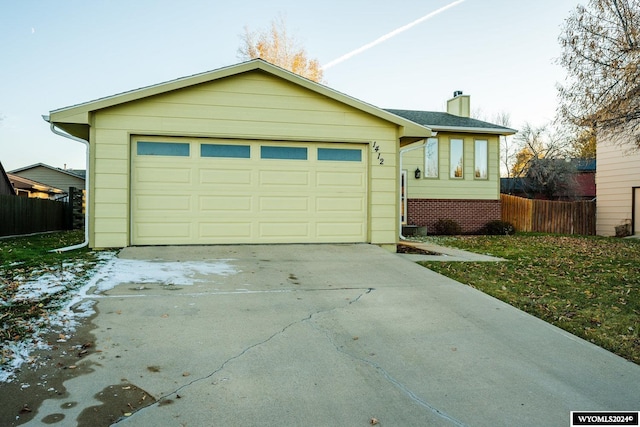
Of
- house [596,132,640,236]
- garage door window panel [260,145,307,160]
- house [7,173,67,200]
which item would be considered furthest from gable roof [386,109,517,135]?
house [7,173,67,200]

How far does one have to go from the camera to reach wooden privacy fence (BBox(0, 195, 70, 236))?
574 inches

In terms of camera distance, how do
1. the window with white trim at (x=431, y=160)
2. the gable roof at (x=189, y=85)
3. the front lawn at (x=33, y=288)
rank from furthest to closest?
the window with white trim at (x=431, y=160) → the gable roof at (x=189, y=85) → the front lawn at (x=33, y=288)

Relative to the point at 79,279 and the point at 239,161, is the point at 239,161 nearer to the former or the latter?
the point at 239,161

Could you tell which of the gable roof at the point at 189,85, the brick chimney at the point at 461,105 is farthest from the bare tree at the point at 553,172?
the gable roof at the point at 189,85

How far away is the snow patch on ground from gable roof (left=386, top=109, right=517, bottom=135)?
11723 mm

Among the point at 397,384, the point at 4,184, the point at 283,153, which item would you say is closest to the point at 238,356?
the point at 397,384

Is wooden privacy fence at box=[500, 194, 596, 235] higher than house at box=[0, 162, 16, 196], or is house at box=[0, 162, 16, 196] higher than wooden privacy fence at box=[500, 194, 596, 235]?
house at box=[0, 162, 16, 196]

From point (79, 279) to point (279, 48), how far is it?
23010mm

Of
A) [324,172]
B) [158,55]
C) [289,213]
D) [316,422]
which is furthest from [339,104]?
[158,55]

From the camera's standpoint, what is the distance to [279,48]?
87.3 ft

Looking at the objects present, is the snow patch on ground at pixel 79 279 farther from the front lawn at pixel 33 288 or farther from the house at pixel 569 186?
the house at pixel 569 186

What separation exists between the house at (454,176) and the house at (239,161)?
724cm

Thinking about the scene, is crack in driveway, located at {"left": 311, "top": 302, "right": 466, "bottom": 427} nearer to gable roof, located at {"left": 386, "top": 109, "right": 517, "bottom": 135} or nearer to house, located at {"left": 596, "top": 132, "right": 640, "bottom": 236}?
gable roof, located at {"left": 386, "top": 109, "right": 517, "bottom": 135}

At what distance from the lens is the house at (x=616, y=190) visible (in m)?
17.5
